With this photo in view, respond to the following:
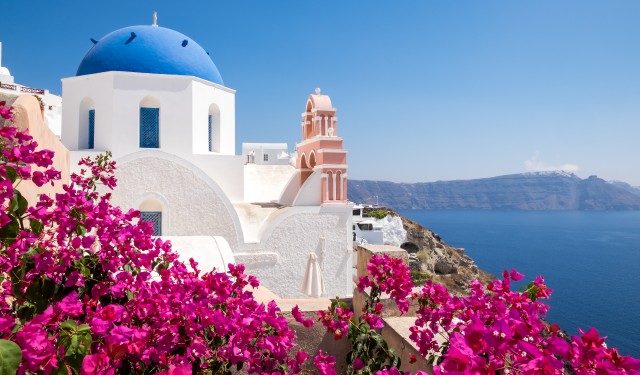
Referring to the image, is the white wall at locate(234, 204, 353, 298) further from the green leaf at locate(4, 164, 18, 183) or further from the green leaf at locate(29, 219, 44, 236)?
the green leaf at locate(4, 164, 18, 183)

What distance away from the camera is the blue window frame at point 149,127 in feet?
34.6

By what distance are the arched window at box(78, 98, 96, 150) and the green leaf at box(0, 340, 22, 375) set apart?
10.6 metres

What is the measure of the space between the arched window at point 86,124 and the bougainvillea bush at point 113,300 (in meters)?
9.63

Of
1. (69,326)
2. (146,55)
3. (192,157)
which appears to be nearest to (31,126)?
(69,326)

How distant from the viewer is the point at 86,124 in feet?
34.8

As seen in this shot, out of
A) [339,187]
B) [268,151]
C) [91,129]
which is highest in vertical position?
[268,151]

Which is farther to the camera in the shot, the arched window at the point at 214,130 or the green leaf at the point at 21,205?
the arched window at the point at 214,130

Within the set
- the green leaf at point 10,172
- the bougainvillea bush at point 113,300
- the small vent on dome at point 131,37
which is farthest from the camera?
the small vent on dome at point 131,37

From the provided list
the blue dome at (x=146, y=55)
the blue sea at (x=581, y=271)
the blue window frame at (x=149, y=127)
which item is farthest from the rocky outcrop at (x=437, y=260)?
the blue window frame at (x=149, y=127)

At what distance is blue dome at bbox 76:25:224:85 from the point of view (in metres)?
10.5

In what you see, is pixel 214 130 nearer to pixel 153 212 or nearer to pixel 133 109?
pixel 133 109

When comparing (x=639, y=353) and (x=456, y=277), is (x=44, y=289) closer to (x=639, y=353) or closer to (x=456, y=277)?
(x=639, y=353)

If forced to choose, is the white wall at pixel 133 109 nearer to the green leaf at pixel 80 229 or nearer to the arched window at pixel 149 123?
the arched window at pixel 149 123

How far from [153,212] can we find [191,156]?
5.81ft
